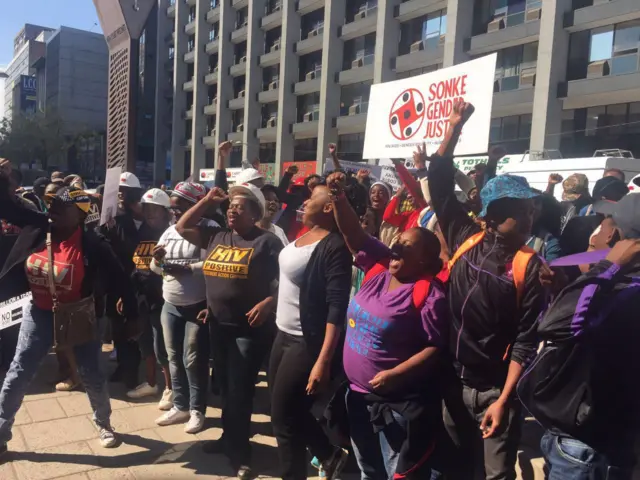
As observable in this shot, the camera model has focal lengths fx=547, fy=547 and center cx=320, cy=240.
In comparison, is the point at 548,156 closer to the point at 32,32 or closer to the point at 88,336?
the point at 88,336

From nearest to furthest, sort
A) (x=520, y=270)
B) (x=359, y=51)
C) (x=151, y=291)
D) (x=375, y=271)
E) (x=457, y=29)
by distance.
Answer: (x=520, y=270)
(x=375, y=271)
(x=151, y=291)
(x=457, y=29)
(x=359, y=51)

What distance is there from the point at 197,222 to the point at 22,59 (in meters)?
93.7

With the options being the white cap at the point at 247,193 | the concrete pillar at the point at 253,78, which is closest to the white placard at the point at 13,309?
the white cap at the point at 247,193

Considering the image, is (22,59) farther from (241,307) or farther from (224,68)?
(241,307)

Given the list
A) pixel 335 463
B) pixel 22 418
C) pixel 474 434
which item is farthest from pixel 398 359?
pixel 22 418

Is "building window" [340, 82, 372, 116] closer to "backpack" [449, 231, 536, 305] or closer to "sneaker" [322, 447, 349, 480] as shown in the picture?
"sneaker" [322, 447, 349, 480]

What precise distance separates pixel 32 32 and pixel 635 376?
106 metres

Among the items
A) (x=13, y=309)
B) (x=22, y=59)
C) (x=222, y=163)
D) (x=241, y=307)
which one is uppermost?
(x=22, y=59)

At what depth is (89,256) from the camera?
375 centimetres

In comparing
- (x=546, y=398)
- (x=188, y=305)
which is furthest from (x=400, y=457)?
(x=188, y=305)

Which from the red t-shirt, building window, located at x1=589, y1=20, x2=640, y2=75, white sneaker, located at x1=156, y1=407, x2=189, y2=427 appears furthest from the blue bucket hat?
building window, located at x1=589, y1=20, x2=640, y2=75

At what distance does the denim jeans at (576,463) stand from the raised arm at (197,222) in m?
2.60

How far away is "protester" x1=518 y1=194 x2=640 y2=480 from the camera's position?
1702 mm

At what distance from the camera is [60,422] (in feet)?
14.0
